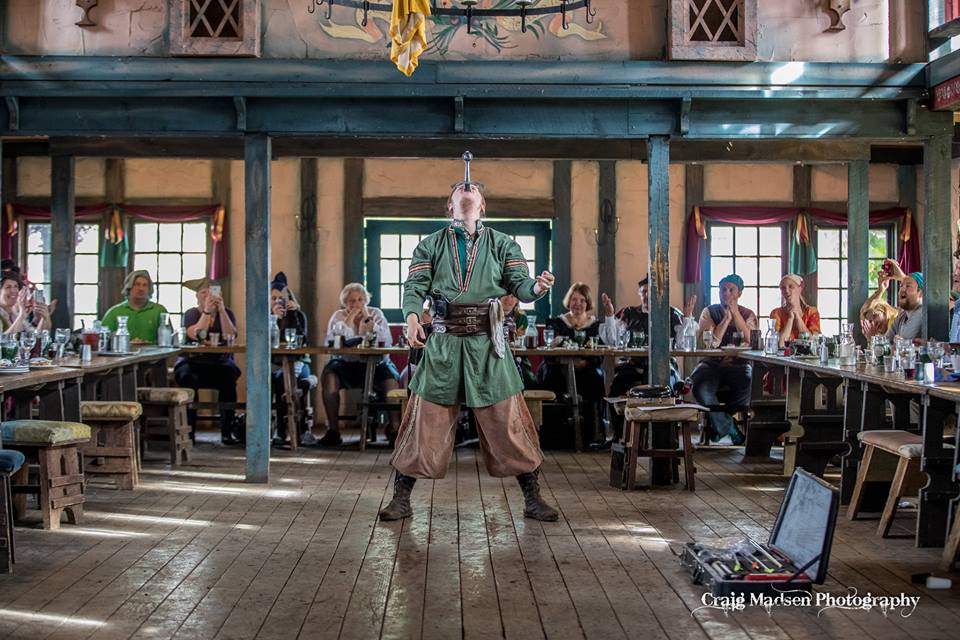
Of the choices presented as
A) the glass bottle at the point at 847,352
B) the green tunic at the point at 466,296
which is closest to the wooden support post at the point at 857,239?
the glass bottle at the point at 847,352

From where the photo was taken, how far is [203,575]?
5.17 metres

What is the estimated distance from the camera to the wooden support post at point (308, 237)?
13.1m

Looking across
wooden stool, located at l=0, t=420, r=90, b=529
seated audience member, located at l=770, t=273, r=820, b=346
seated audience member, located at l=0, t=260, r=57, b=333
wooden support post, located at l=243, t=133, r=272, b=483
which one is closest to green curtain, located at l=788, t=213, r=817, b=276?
seated audience member, located at l=770, t=273, r=820, b=346

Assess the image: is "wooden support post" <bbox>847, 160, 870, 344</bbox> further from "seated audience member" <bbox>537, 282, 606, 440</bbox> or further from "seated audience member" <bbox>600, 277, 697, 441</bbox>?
"seated audience member" <bbox>537, 282, 606, 440</bbox>

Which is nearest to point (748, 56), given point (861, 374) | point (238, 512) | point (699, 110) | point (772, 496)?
point (699, 110)

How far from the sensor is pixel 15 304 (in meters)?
9.52

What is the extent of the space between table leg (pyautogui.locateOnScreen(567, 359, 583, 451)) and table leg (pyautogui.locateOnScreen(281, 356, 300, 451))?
2416 millimetres

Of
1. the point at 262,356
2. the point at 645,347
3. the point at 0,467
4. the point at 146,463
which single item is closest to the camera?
the point at 0,467

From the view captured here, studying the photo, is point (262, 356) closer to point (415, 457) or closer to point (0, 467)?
point (415, 457)

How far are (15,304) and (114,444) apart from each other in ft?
7.38

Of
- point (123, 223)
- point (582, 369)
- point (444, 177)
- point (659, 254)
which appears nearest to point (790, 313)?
point (582, 369)

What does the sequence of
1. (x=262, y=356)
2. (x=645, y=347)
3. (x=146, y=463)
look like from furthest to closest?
(x=645, y=347) < (x=146, y=463) < (x=262, y=356)

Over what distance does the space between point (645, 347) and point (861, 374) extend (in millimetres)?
3715

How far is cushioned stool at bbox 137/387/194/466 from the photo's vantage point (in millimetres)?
9188
